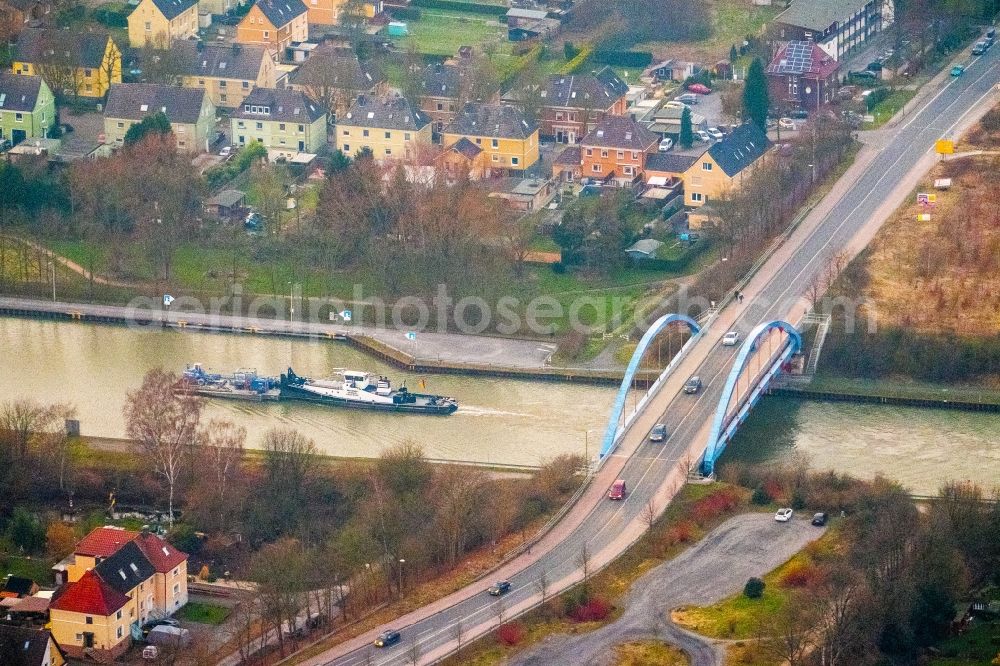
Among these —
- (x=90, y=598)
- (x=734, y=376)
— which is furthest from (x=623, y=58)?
(x=90, y=598)

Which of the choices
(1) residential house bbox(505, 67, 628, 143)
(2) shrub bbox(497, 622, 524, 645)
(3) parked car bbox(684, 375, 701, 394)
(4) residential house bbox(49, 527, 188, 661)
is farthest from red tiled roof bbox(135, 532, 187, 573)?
(1) residential house bbox(505, 67, 628, 143)

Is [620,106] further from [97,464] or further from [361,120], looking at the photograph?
[97,464]

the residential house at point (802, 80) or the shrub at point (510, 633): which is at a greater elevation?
the residential house at point (802, 80)

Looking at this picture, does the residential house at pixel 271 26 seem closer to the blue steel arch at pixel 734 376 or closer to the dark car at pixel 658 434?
the blue steel arch at pixel 734 376

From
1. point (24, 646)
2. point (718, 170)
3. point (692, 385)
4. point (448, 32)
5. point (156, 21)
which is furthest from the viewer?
point (448, 32)

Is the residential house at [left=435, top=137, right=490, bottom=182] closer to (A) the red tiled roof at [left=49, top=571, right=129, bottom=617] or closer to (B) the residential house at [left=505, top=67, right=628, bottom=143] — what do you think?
(B) the residential house at [left=505, top=67, right=628, bottom=143]

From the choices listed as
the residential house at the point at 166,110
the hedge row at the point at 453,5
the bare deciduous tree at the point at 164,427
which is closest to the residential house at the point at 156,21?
the residential house at the point at 166,110

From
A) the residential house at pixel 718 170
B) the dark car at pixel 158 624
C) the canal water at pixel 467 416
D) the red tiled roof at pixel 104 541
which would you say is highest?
the residential house at pixel 718 170

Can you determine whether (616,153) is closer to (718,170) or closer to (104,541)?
(718,170)
